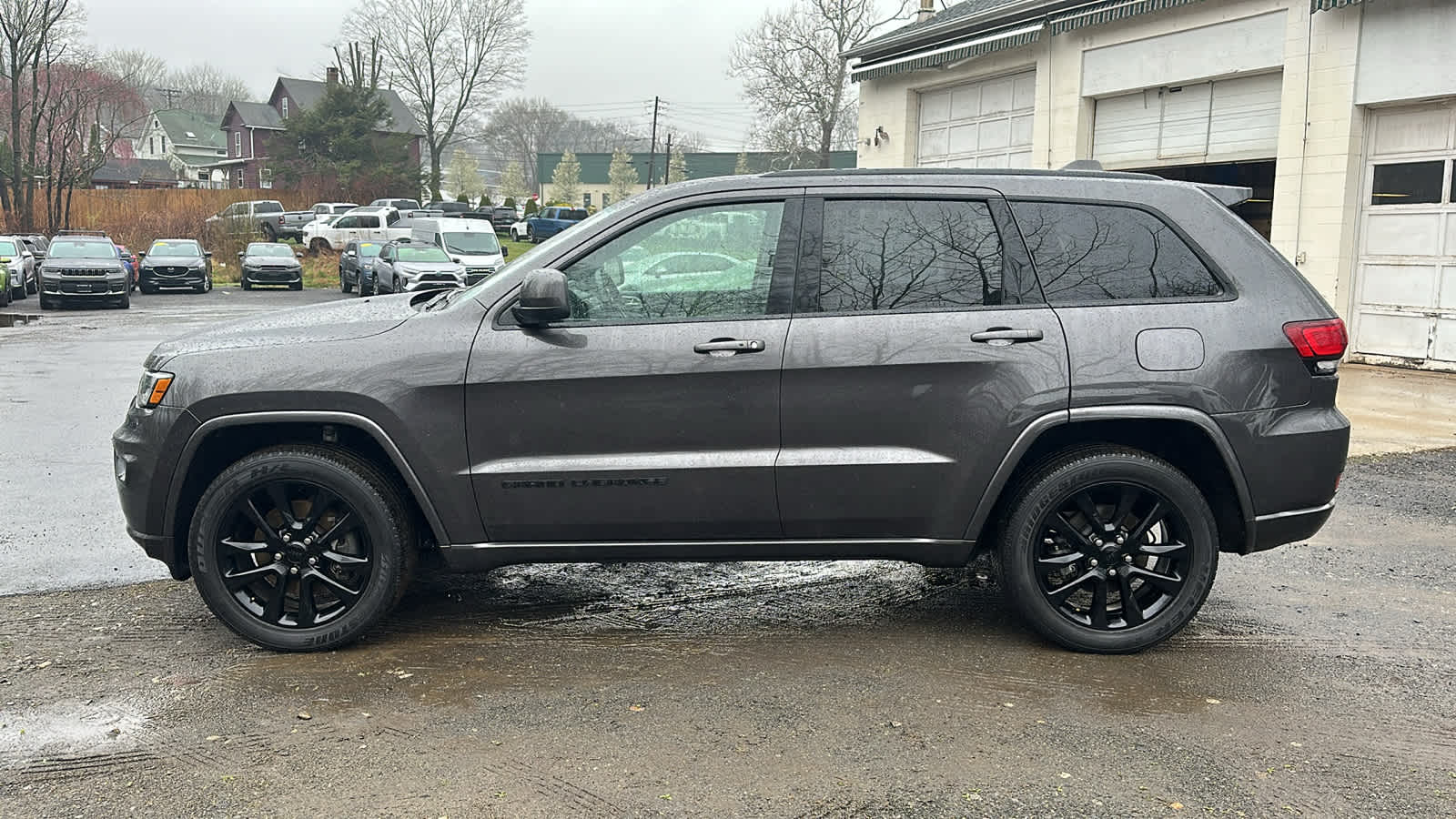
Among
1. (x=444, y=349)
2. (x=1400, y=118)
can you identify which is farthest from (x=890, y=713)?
(x=1400, y=118)

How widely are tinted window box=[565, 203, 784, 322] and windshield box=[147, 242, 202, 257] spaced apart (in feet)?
99.4

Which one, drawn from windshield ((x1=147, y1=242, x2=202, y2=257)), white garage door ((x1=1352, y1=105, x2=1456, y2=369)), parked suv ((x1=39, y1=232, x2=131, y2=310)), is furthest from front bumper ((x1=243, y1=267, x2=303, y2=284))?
white garage door ((x1=1352, y1=105, x2=1456, y2=369))

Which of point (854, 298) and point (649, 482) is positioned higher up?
point (854, 298)

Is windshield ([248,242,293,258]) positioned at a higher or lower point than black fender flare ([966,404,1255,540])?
higher

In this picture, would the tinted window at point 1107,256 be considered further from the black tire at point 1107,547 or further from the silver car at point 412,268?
the silver car at point 412,268

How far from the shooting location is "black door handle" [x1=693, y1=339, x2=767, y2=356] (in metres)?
4.33

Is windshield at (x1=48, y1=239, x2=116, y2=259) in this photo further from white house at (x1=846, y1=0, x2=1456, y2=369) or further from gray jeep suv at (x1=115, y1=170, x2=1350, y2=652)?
gray jeep suv at (x1=115, y1=170, x2=1350, y2=652)

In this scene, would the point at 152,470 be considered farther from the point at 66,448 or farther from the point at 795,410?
the point at 66,448

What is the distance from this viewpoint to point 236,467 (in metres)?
4.43

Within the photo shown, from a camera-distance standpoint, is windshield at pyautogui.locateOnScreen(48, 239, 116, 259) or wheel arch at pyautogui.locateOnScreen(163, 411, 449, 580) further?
windshield at pyautogui.locateOnScreen(48, 239, 116, 259)

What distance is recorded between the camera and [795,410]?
4.36 metres

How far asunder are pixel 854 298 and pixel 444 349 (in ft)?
5.08

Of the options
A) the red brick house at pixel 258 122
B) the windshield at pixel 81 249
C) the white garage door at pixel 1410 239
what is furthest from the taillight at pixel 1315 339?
the red brick house at pixel 258 122

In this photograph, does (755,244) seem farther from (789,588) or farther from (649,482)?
(789,588)
